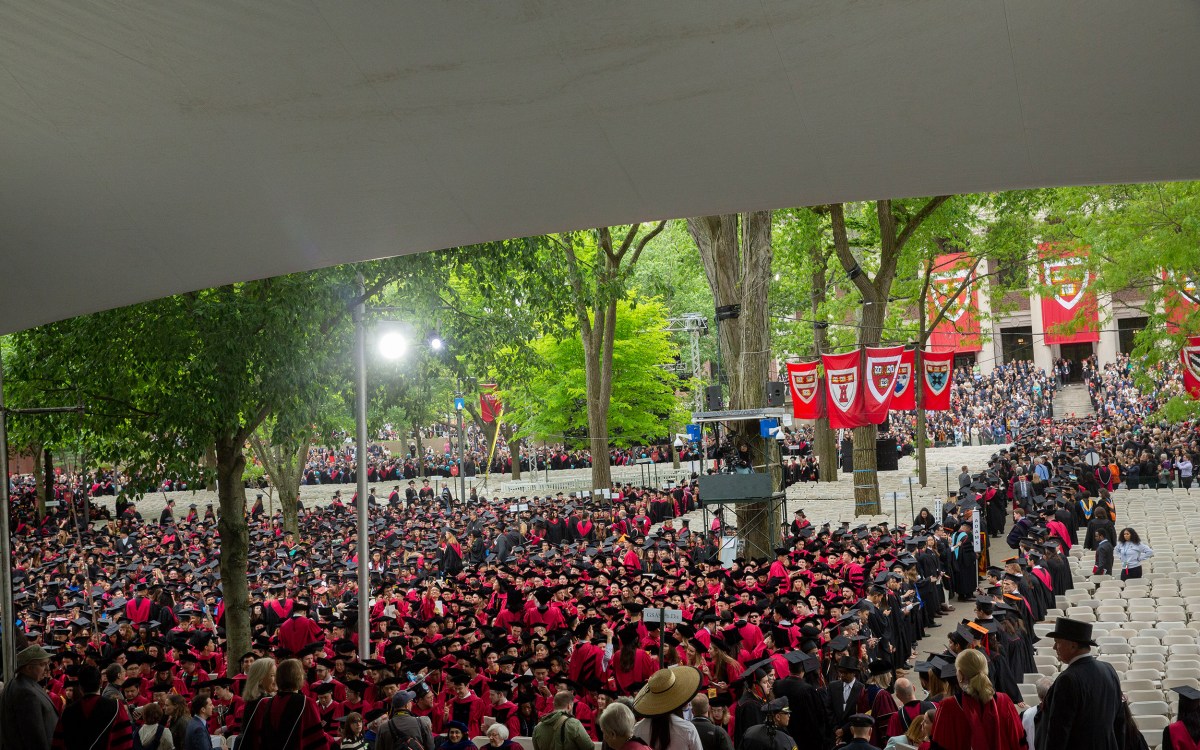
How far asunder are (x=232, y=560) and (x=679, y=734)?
848 centimetres

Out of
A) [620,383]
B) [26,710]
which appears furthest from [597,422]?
[26,710]

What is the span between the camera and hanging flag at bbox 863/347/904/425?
20547 mm

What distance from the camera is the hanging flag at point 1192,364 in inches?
776

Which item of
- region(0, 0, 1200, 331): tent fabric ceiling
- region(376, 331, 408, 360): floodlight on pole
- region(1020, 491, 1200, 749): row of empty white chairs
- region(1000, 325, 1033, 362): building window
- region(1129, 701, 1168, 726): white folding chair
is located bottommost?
region(1020, 491, 1200, 749): row of empty white chairs

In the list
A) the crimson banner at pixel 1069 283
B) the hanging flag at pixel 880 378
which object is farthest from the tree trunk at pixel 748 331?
the crimson banner at pixel 1069 283

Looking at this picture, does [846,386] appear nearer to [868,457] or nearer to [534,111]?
[868,457]

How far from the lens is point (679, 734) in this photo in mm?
6453

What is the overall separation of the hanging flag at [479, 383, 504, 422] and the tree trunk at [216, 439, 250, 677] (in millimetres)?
22075

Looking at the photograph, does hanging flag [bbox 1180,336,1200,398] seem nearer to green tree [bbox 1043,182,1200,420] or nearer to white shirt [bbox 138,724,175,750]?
green tree [bbox 1043,182,1200,420]

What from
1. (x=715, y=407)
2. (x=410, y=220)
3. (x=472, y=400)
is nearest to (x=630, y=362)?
(x=472, y=400)

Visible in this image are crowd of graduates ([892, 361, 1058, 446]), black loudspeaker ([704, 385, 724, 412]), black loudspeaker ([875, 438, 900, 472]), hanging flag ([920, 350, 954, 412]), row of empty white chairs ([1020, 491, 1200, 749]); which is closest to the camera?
row of empty white chairs ([1020, 491, 1200, 749])

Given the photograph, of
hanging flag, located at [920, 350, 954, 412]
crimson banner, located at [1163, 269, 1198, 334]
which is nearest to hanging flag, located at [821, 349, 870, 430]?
hanging flag, located at [920, 350, 954, 412]

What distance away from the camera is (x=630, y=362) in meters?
37.5

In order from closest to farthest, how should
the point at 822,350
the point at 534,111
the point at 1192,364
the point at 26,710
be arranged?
the point at 534,111 < the point at 26,710 < the point at 1192,364 < the point at 822,350
